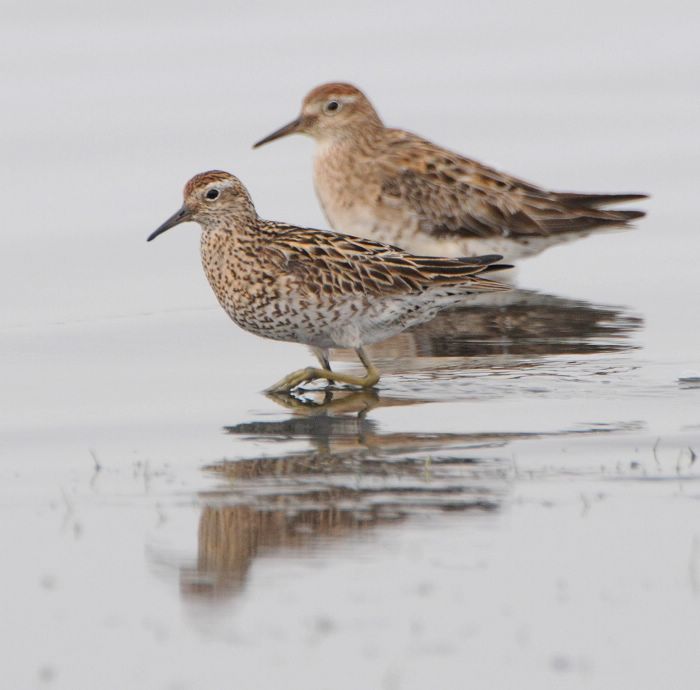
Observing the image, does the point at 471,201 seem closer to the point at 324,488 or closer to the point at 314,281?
the point at 314,281

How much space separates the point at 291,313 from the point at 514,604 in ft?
14.6

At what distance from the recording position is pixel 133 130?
1970 cm

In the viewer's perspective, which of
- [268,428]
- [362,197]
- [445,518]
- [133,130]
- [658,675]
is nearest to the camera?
[658,675]

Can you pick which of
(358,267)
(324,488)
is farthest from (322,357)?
(324,488)

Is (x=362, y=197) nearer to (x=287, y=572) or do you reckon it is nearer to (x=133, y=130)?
(x=133, y=130)

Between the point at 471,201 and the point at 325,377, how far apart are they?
5.00m

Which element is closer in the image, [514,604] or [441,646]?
[441,646]

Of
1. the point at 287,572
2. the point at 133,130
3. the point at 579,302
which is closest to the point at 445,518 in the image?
the point at 287,572

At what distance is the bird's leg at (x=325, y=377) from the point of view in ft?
37.2

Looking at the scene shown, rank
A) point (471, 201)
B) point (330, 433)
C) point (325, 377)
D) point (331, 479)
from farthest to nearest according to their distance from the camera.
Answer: point (471, 201) → point (325, 377) → point (330, 433) → point (331, 479)

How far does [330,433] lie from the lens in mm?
10336

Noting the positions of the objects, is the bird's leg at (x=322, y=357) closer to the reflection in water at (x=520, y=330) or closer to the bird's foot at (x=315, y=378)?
the bird's foot at (x=315, y=378)

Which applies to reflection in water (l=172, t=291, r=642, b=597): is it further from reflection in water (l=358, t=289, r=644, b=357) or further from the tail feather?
the tail feather

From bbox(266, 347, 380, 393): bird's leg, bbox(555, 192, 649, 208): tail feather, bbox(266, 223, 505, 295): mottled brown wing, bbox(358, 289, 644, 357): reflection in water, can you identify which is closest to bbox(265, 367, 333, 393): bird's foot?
bbox(266, 347, 380, 393): bird's leg
